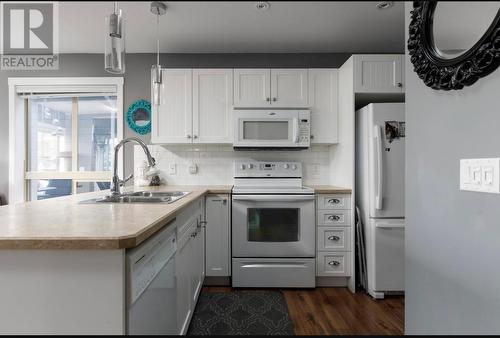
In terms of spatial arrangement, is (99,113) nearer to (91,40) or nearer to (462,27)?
(91,40)

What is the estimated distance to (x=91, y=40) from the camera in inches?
107

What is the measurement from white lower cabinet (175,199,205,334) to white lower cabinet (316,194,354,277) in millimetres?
1094

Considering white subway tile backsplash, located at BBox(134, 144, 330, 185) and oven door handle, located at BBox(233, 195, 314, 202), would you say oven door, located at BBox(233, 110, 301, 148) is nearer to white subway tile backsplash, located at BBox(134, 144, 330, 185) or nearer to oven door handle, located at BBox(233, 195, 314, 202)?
white subway tile backsplash, located at BBox(134, 144, 330, 185)

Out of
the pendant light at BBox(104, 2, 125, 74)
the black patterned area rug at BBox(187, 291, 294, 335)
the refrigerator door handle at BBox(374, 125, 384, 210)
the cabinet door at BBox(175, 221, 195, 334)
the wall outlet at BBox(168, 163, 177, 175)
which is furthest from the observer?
the wall outlet at BBox(168, 163, 177, 175)

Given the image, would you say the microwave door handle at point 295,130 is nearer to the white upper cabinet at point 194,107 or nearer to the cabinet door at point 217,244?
the white upper cabinet at point 194,107

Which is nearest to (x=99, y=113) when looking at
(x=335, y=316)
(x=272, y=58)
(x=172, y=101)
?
(x=172, y=101)

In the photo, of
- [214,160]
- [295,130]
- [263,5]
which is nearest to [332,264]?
[295,130]

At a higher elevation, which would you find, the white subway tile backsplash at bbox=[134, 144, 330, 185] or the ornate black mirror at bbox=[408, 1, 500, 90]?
the ornate black mirror at bbox=[408, 1, 500, 90]

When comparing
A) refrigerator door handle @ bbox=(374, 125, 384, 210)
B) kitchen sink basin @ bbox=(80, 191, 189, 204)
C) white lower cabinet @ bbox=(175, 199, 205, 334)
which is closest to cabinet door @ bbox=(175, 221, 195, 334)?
white lower cabinet @ bbox=(175, 199, 205, 334)

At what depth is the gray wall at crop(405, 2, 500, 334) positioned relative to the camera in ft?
2.83

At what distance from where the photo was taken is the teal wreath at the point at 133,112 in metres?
3.00

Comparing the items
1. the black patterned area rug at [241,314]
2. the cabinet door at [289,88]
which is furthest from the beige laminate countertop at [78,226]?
the cabinet door at [289,88]

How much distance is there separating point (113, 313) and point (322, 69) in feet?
8.80

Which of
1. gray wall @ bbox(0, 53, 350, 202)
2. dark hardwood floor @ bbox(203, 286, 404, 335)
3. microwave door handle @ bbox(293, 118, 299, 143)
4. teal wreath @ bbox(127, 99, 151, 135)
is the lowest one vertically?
dark hardwood floor @ bbox(203, 286, 404, 335)
